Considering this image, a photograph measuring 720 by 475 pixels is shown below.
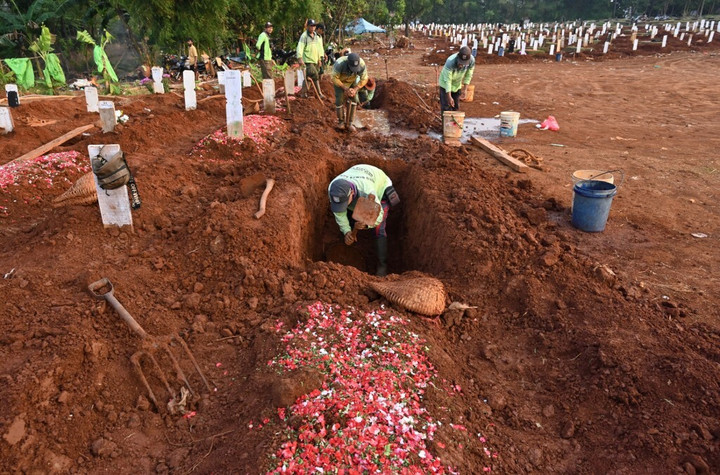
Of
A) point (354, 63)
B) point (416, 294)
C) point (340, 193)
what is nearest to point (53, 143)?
point (340, 193)

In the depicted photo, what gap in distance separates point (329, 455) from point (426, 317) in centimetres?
159

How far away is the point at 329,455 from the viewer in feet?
7.66

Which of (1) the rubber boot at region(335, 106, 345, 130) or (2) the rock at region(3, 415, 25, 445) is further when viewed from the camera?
(1) the rubber boot at region(335, 106, 345, 130)

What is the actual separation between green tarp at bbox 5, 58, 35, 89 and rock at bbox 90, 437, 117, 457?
12.8 metres

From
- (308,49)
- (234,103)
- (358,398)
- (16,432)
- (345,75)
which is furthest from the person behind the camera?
(308,49)

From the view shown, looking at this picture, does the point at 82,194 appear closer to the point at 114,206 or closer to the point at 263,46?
the point at 114,206

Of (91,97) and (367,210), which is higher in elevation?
(91,97)

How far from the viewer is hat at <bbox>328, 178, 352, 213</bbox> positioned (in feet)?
17.4

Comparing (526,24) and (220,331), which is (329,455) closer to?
(220,331)

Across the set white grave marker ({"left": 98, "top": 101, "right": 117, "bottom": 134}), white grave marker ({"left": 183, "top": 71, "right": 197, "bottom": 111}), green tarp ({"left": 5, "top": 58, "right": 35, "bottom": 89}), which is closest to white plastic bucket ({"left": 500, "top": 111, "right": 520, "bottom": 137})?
white grave marker ({"left": 183, "top": 71, "right": 197, "bottom": 111})

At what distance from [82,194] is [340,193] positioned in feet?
8.36

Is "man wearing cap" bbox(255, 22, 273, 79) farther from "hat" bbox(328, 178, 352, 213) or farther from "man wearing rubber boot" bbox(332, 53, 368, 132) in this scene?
"hat" bbox(328, 178, 352, 213)

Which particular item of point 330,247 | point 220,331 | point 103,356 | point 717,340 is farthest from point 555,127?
point 103,356

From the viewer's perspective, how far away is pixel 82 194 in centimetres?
439
